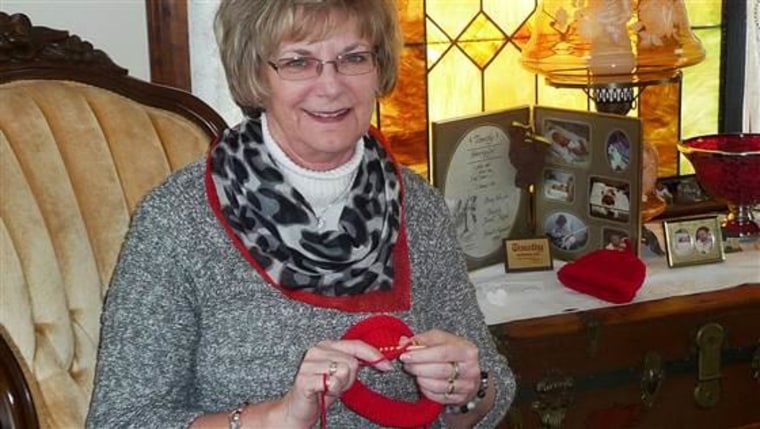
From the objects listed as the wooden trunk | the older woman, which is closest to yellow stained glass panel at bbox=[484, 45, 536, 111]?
the wooden trunk

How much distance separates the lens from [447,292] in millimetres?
1752

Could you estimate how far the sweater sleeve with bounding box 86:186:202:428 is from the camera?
152 cm

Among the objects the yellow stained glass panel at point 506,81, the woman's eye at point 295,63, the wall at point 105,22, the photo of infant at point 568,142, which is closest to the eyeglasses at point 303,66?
the woman's eye at point 295,63

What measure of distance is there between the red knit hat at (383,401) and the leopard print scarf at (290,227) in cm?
9

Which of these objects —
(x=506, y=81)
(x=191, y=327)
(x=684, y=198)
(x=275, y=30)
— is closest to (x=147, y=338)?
(x=191, y=327)

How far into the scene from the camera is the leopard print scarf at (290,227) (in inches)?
62.6

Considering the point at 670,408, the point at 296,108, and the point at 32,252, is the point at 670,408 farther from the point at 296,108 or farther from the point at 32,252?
the point at 32,252

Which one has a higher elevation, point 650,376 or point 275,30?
point 275,30

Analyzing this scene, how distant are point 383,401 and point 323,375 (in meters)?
0.16

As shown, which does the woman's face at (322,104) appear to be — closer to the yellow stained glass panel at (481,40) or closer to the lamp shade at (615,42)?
the lamp shade at (615,42)

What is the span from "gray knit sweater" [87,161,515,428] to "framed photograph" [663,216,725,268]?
28.6 inches

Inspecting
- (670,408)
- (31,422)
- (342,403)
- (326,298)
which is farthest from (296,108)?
(670,408)

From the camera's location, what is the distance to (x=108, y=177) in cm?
175

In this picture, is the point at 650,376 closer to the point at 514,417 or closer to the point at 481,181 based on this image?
the point at 514,417
